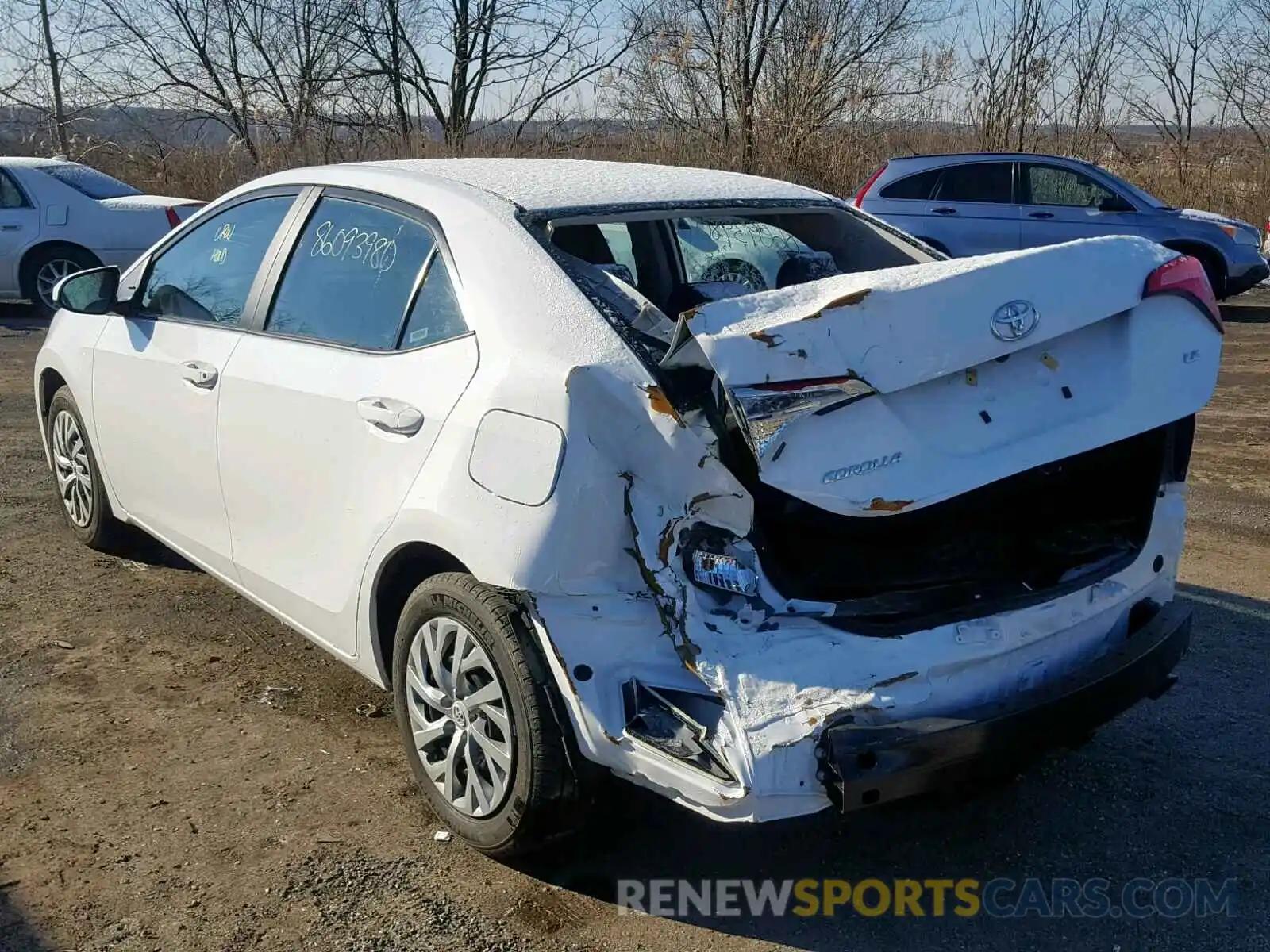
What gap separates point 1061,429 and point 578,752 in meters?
1.35

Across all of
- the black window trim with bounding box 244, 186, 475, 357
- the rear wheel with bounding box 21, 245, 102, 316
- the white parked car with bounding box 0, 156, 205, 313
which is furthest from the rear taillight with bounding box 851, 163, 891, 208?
the black window trim with bounding box 244, 186, 475, 357

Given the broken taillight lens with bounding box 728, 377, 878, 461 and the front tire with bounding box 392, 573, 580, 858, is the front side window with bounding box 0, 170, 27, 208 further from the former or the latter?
the broken taillight lens with bounding box 728, 377, 878, 461

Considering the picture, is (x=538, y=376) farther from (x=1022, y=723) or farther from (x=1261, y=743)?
(x=1261, y=743)

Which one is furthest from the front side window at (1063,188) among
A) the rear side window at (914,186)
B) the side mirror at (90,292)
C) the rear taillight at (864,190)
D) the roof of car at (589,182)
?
the side mirror at (90,292)

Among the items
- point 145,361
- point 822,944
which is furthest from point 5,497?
point 822,944

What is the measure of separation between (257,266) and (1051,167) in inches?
431

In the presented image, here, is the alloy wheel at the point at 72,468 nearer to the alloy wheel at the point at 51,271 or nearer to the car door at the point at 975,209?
the alloy wheel at the point at 51,271

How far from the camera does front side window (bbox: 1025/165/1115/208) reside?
1276cm

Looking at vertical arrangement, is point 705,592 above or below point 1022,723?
above

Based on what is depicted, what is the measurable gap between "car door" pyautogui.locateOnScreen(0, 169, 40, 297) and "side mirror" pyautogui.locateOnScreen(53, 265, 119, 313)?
28.7 feet

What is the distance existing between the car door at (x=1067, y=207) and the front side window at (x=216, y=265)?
1030cm

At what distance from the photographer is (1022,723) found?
2627mm

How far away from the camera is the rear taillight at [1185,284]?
2.93 meters

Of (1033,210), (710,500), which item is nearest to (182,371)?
(710,500)
